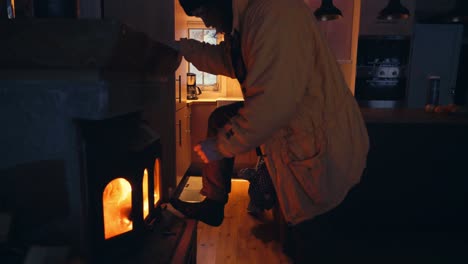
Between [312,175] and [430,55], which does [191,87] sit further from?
[312,175]

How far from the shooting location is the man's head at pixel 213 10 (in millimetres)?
1161

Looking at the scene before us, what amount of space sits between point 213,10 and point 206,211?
29.3 inches

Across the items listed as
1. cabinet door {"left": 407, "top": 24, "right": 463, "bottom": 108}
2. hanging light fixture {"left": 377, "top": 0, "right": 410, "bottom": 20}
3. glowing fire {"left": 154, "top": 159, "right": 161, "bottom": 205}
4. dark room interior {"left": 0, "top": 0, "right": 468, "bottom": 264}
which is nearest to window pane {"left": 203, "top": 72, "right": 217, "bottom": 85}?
dark room interior {"left": 0, "top": 0, "right": 468, "bottom": 264}

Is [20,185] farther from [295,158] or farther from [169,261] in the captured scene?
[295,158]

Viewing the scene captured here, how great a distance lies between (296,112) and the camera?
1045 millimetres

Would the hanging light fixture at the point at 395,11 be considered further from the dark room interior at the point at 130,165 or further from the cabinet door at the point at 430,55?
the cabinet door at the point at 430,55

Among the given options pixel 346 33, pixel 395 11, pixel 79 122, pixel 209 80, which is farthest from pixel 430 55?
pixel 79 122

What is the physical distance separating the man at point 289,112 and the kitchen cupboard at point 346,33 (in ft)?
10.3

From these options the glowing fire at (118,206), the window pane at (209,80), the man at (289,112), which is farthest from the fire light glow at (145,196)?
the window pane at (209,80)

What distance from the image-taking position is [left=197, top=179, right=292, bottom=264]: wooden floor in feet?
6.89

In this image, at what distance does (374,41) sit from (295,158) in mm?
3609

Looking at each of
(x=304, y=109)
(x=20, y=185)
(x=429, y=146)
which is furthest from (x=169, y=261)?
(x=429, y=146)

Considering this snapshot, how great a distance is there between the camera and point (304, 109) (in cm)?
106

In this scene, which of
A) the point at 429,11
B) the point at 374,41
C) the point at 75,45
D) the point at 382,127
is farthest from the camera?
the point at 429,11
